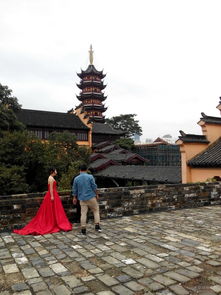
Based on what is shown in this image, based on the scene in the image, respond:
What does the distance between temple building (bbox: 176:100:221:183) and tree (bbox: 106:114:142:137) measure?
4808cm

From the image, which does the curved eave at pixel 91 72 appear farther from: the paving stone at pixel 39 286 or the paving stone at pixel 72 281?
the paving stone at pixel 39 286

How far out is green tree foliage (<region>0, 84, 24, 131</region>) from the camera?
22781mm

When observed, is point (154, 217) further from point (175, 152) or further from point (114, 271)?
point (175, 152)

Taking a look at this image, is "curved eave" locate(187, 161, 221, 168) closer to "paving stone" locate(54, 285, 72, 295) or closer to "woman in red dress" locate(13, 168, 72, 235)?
"woman in red dress" locate(13, 168, 72, 235)

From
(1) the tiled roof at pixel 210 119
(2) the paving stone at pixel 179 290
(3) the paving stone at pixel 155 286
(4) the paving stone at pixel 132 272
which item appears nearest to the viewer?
(2) the paving stone at pixel 179 290

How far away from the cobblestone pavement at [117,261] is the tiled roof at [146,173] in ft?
42.3

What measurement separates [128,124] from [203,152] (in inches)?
1966

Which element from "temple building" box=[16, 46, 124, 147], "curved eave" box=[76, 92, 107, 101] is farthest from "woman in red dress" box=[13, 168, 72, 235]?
"curved eave" box=[76, 92, 107, 101]

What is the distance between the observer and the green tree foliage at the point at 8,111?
22781mm

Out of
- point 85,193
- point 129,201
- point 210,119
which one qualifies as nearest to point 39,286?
point 85,193

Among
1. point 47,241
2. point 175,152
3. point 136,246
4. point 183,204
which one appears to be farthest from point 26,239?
point 175,152

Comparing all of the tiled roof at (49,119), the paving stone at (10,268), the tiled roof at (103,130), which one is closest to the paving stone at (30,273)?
the paving stone at (10,268)

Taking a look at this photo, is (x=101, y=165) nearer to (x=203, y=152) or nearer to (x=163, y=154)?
(x=163, y=154)

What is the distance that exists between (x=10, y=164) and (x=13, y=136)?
2.12 m
